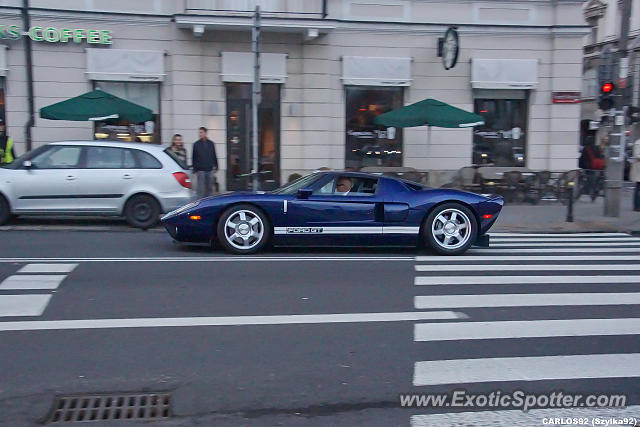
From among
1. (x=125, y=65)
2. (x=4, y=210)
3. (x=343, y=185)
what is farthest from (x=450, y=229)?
(x=125, y=65)

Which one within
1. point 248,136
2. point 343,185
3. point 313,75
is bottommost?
point 343,185

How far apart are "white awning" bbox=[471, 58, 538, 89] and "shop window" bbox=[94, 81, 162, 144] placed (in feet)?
28.0

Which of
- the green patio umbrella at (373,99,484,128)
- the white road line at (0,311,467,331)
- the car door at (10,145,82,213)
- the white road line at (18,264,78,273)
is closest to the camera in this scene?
the white road line at (0,311,467,331)

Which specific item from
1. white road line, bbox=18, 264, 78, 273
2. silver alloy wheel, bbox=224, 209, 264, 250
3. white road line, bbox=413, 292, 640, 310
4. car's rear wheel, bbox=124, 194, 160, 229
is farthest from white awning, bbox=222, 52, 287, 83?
white road line, bbox=413, 292, 640, 310

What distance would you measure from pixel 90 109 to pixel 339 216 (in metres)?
8.07

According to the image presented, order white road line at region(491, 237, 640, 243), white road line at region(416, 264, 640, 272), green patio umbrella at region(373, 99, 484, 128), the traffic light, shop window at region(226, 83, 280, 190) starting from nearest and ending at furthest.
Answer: white road line at region(416, 264, 640, 272) < white road line at region(491, 237, 640, 243) < the traffic light < green patio umbrella at region(373, 99, 484, 128) < shop window at region(226, 83, 280, 190)

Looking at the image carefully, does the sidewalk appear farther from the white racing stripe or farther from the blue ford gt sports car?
the blue ford gt sports car

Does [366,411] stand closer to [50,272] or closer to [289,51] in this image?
[50,272]

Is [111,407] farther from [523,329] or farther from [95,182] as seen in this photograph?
[95,182]

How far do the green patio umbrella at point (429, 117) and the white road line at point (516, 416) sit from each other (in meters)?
12.9

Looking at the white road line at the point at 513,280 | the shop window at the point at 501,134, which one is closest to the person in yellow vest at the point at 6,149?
the white road line at the point at 513,280

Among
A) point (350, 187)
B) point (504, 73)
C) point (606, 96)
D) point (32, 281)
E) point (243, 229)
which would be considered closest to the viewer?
point (32, 281)

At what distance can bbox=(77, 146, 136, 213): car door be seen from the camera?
40.8ft

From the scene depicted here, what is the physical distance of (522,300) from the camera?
7418mm
